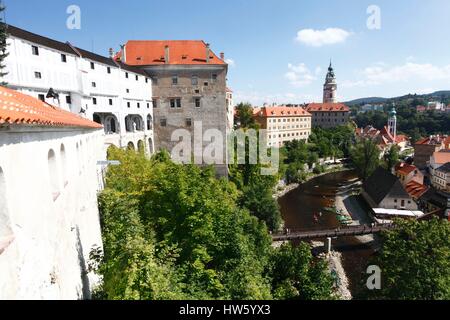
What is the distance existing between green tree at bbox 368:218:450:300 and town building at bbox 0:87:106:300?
1150 centimetres

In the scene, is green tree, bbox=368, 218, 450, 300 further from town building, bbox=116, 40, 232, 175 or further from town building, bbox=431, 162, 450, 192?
town building, bbox=431, 162, 450, 192

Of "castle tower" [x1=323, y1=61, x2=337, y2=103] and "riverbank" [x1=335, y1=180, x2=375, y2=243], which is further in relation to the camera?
"castle tower" [x1=323, y1=61, x2=337, y2=103]

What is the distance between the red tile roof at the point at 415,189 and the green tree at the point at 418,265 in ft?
73.9

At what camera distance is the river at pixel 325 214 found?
20.5 meters

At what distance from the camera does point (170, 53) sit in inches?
1079

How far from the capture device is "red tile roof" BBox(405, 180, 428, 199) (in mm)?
31347

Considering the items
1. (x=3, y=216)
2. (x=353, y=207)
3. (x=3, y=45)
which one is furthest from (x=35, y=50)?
(x=353, y=207)

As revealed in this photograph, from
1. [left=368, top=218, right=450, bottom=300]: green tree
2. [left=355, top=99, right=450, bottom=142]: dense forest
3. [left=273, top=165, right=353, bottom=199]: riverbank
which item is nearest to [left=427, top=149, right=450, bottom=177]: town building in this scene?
[left=273, top=165, right=353, bottom=199]: riverbank

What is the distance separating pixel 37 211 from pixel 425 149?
60.0 meters

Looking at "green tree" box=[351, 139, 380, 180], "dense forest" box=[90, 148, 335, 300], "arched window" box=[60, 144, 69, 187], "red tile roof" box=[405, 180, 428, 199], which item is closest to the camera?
"arched window" box=[60, 144, 69, 187]

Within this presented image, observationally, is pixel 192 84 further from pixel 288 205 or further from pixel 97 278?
pixel 97 278
